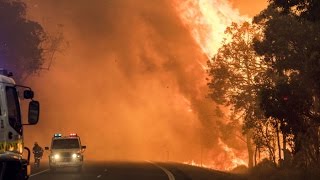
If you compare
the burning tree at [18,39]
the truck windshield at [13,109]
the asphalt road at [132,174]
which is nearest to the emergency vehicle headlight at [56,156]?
the asphalt road at [132,174]

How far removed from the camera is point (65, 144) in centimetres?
3566

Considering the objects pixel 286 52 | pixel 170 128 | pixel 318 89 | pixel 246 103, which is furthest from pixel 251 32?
pixel 170 128

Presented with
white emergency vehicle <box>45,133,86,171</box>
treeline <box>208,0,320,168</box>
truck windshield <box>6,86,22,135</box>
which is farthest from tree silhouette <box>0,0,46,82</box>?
truck windshield <box>6,86,22,135</box>

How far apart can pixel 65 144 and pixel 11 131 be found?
23774mm

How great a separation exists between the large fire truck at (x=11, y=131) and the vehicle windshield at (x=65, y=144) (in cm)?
2257

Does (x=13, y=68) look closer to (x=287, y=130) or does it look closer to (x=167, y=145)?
(x=287, y=130)

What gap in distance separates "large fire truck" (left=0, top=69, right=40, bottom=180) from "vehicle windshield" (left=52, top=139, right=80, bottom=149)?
22569mm

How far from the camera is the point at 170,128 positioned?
127 meters

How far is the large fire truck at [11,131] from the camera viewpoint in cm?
1160

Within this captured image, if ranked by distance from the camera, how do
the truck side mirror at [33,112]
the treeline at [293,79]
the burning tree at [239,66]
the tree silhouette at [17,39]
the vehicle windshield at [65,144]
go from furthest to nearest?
the burning tree at [239,66] < the tree silhouette at [17,39] < the vehicle windshield at [65,144] < the treeline at [293,79] < the truck side mirror at [33,112]

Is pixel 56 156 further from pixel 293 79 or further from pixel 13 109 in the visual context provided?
pixel 13 109

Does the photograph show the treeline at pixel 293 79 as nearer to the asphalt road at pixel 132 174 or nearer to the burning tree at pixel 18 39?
the asphalt road at pixel 132 174

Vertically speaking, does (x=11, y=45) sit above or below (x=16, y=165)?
above

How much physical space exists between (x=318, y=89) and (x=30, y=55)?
28.2 metres
